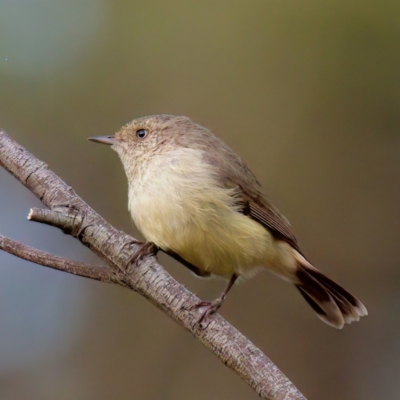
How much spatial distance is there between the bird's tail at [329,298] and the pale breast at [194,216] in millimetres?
478

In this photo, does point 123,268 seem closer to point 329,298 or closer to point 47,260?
point 47,260

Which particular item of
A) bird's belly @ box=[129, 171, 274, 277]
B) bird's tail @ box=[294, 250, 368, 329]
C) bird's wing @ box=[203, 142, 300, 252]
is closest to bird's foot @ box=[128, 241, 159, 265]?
bird's belly @ box=[129, 171, 274, 277]

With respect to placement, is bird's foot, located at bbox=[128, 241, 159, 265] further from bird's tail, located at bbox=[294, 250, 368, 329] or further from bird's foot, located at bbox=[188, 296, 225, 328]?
bird's tail, located at bbox=[294, 250, 368, 329]

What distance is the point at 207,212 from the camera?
132 inches

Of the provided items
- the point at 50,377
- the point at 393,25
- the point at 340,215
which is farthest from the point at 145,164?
the point at 393,25

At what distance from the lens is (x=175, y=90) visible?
5805 millimetres

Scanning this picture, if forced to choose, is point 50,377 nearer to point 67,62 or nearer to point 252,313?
point 252,313

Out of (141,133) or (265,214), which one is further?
(141,133)

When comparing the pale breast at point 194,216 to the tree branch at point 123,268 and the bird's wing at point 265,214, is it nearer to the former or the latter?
the bird's wing at point 265,214

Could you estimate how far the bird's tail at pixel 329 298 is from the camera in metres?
3.93

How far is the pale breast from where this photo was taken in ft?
10.8

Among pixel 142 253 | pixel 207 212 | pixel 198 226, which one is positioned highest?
pixel 207 212

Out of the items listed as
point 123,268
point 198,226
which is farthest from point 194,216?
point 123,268

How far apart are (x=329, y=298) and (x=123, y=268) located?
1.78 metres
